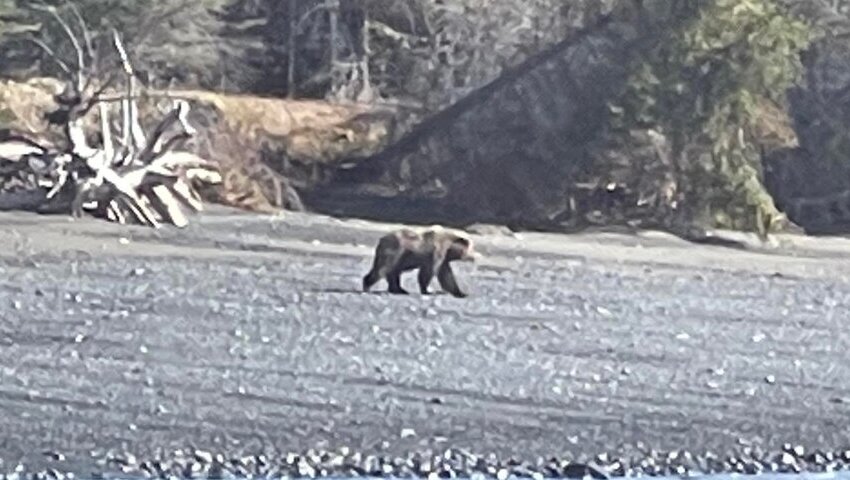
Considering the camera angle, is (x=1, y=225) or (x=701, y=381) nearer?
(x=1, y=225)

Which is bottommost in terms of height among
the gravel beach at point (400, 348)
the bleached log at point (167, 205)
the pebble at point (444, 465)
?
the pebble at point (444, 465)

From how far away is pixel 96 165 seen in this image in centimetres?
211

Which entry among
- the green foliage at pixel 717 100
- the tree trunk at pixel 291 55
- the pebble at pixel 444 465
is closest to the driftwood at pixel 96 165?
the tree trunk at pixel 291 55

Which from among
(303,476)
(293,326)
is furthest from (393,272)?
(303,476)

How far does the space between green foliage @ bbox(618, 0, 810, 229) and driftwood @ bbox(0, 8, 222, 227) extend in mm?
562

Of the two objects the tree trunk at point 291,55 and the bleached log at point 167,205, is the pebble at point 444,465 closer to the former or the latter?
the bleached log at point 167,205

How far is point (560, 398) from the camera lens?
2.19 meters

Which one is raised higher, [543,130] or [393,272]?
[543,130]

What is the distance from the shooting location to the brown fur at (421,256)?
2139 mm

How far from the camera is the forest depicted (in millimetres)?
2156

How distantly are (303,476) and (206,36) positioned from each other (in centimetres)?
54

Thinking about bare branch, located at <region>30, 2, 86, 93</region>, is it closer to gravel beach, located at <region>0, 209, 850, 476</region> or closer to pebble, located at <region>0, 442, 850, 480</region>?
gravel beach, located at <region>0, 209, 850, 476</region>

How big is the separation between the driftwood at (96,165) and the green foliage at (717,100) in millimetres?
562

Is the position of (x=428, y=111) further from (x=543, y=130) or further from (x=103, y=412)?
(x=103, y=412)
